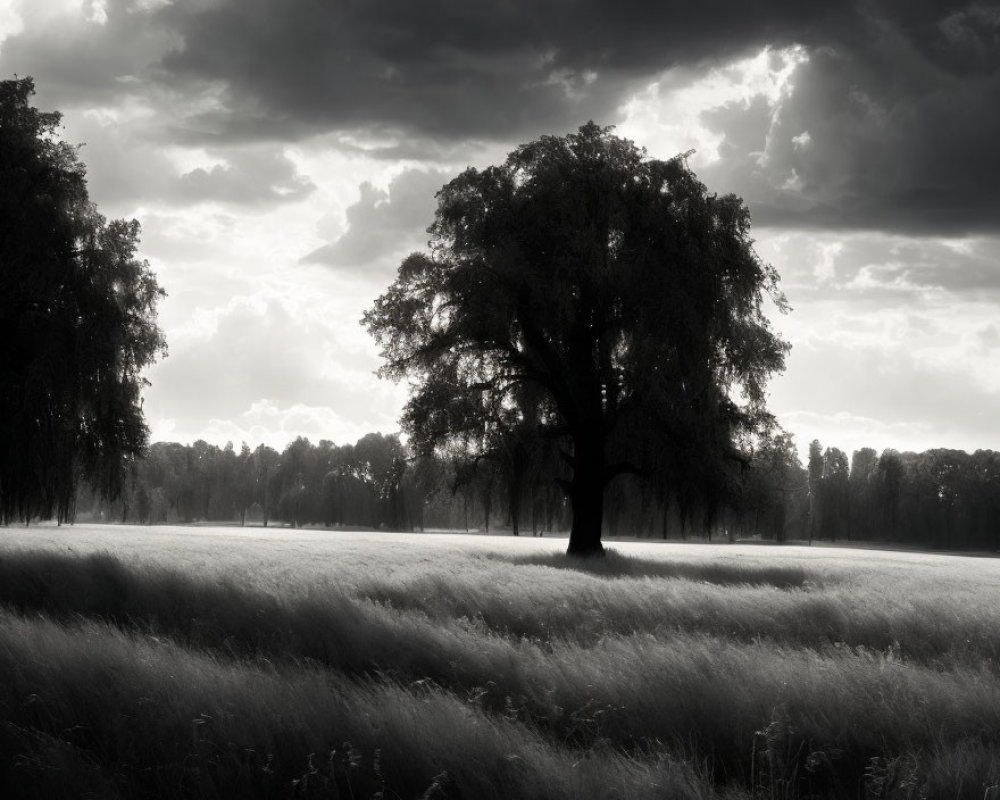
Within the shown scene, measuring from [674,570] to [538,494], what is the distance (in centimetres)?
532

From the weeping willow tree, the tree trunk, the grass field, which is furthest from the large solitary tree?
the grass field

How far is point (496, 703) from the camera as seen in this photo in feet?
26.2

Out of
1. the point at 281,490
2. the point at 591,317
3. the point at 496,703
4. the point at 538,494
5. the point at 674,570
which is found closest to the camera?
the point at 496,703

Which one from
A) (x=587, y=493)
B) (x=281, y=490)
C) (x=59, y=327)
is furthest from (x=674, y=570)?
(x=281, y=490)

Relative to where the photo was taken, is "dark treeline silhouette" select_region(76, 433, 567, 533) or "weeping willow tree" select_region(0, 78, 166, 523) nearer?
"weeping willow tree" select_region(0, 78, 166, 523)

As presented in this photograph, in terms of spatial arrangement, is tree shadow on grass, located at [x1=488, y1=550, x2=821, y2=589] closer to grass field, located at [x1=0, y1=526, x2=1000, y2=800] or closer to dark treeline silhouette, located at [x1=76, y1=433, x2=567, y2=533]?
grass field, located at [x1=0, y1=526, x2=1000, y2=800]

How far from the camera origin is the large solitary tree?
22.9 m

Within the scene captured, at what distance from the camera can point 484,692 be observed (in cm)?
742

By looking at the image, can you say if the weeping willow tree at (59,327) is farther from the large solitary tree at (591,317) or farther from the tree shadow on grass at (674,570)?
the tree shadow on grass at (674,570)

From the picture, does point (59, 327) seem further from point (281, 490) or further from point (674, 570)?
point (281, 490)

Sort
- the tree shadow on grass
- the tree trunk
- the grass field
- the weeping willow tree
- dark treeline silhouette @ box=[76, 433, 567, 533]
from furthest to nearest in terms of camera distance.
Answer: dark treeline silhouette @ box=[76, 433, 567, 533] → the tree trunk → the tree shadow on grass → the weeping willow tree → the grass field

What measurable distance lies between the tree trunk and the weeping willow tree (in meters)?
10.9

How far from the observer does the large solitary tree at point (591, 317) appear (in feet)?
75.2

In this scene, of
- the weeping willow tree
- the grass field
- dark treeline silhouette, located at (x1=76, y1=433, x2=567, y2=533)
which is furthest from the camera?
dark treeline silhouette, located at (x1=76, y1=433, x2=567, y2=533)
